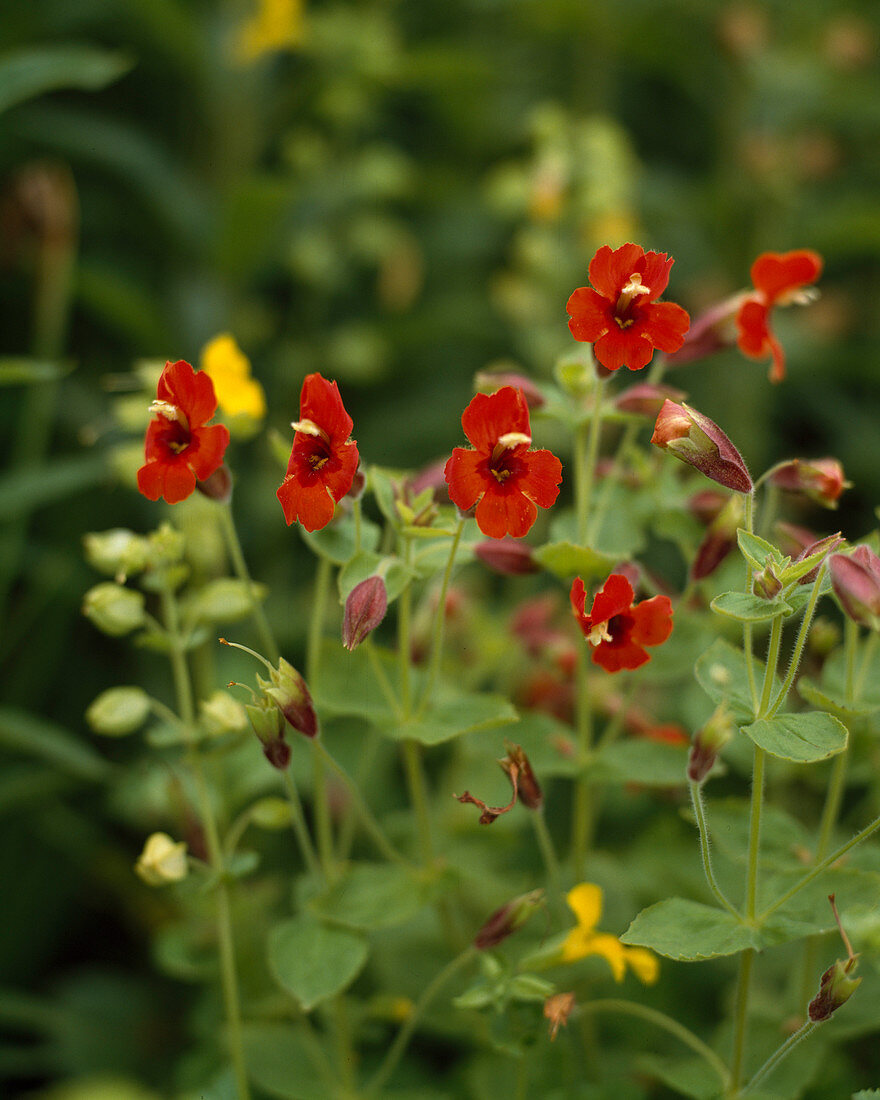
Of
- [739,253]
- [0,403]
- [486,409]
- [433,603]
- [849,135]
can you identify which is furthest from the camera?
[849,135]

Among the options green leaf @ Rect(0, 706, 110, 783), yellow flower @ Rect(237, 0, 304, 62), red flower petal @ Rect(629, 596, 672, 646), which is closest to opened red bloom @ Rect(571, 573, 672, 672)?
red flower petal @ Rect(629, 596, 672, 646)

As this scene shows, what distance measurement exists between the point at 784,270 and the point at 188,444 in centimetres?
43

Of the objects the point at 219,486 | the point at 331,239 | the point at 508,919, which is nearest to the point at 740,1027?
the point at 508,919

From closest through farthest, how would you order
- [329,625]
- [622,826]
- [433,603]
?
1. [433,603]
2. [622,826]
3. [329,625]

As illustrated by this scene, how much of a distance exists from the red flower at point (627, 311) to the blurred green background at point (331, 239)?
63 cm

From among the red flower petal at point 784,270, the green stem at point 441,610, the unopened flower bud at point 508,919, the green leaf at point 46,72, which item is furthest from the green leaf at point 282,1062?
the green leaf at point 46,72

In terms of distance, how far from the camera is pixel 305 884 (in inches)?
28.8

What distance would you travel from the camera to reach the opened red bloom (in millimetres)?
547

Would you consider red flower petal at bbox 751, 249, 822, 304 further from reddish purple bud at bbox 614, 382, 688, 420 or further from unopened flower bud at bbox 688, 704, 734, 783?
unopened flower bud at bbox 688, 704, 734, 783

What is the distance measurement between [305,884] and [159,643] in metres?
0.21

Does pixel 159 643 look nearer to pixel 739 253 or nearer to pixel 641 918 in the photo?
pixel 641 918

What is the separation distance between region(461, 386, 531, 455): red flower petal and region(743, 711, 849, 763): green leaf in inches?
8.0

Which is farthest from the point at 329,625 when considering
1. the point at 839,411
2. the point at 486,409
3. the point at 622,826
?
the point at 839,411

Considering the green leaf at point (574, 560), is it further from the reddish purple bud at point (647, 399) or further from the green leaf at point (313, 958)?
the green leaf at point (313, 958)
